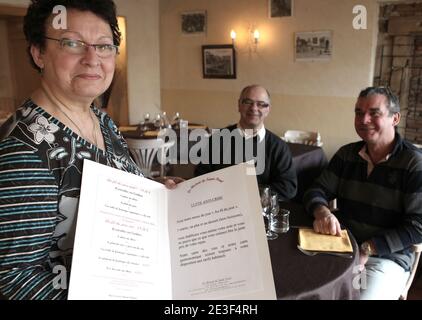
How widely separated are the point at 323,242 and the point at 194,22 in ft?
16.1

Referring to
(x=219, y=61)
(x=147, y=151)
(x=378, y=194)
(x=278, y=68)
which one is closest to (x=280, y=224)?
(x=378, y=194)

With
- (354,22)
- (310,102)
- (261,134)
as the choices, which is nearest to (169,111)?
(310,102)

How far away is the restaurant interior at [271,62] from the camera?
4.14 m

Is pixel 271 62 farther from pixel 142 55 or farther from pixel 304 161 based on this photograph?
pixel 142 55

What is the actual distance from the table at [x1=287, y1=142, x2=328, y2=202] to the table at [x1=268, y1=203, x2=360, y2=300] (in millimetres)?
2078

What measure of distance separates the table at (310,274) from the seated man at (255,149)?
0.92 meters

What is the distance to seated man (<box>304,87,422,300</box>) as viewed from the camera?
5.60 ft

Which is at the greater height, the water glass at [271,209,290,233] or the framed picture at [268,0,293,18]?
the framed picture at [268,0,293,18]

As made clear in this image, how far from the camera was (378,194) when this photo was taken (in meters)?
1.86

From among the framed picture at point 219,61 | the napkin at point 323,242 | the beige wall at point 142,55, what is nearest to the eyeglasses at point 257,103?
the napkin at point 323,242

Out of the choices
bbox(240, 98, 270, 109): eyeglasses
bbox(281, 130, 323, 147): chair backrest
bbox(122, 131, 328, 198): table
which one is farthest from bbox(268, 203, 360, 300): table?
bbox(281, 130, 323, 147): chair backrest

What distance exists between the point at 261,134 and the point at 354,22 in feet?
8.98

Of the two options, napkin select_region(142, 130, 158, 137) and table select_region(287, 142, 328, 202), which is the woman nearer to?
table select_region(287, 142, 328, 202)

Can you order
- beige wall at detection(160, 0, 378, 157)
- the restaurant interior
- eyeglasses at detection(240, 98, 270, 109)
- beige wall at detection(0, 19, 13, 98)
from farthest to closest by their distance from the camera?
beige wall at detection(0, 19, 13, 98) < beige wall at detection(160, 0, 378, 157) < the restaurant interior < eyeglasses at detection(240, 98, 270, 109)
